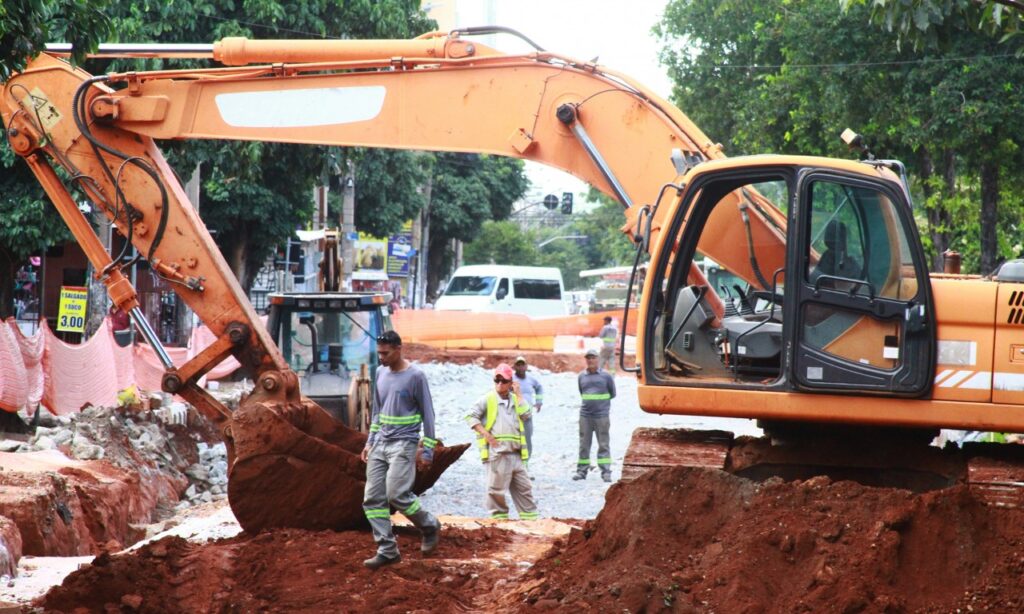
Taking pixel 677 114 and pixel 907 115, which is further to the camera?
pixel 907 115

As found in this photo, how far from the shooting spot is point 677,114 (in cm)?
988

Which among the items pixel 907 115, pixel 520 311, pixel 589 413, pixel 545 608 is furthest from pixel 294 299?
pixel 520 311

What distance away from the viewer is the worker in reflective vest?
13.1 meters

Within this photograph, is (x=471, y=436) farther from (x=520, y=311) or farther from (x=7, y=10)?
(x=520, y=311)

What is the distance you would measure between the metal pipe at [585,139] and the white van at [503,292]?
114ft

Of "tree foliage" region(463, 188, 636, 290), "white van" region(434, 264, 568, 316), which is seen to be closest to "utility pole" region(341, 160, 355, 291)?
"white van" region(434, 264, 568, 316)

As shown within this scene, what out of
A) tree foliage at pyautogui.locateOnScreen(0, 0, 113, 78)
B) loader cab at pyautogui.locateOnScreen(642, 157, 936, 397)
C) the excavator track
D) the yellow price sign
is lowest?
the excavator track

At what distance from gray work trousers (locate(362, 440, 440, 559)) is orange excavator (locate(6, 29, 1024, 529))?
3.19 feet

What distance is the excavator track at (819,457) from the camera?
315 inches

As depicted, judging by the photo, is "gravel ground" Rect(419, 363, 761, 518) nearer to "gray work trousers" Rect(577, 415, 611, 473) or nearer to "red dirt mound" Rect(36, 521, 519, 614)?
"gray work trousers" Rect(577, 415, 611, 473)

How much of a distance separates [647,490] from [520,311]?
3924 centimetres

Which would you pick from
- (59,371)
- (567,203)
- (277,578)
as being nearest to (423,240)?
(567,203)

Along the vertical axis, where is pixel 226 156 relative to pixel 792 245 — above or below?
above

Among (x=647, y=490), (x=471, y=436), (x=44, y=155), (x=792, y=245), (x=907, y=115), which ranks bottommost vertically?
(x=471, y=436)
